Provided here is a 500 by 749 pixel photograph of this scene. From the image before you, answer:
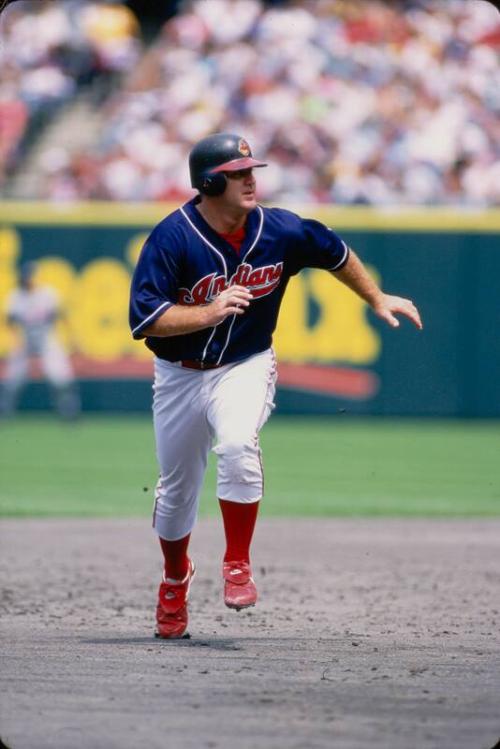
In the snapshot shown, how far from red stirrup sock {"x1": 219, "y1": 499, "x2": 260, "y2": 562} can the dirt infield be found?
12.4 inches

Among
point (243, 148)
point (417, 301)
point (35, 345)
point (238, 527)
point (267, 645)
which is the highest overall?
point (243, 148)

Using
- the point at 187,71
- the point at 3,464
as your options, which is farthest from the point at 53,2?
the point at 3,464

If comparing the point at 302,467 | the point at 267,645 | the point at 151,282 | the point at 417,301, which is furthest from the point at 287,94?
the point at 267,645

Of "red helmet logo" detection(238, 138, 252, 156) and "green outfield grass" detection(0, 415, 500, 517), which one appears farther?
"green outfield grass" detection(0, 415, 500, 517)

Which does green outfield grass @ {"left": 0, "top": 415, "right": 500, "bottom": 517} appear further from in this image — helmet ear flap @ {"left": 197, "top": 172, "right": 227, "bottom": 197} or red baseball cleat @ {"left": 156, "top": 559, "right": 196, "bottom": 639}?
helmet ear flap @ {"left": 197, "top": 172, "right": 227, "bottom": 197}

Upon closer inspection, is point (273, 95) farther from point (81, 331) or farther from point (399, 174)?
point (81, 331)

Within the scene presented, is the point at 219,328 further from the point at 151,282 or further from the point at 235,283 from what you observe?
the point at 151,282

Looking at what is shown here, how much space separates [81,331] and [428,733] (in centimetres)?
1238

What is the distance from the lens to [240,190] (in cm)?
499

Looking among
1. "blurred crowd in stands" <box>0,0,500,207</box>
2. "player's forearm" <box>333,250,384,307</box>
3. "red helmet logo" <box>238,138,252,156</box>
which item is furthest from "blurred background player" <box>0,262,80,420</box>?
"red helmet logo" <box>238,138,252,156</box>

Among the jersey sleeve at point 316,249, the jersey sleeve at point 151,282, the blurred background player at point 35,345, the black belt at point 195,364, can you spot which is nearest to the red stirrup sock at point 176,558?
the black belt at point 195,364

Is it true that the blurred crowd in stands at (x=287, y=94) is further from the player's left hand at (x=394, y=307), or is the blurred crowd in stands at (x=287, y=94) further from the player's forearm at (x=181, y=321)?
the player's forearm at (x=181, y=321)

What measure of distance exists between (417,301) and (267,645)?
33.4ft

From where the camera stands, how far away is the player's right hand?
15.7 ft
